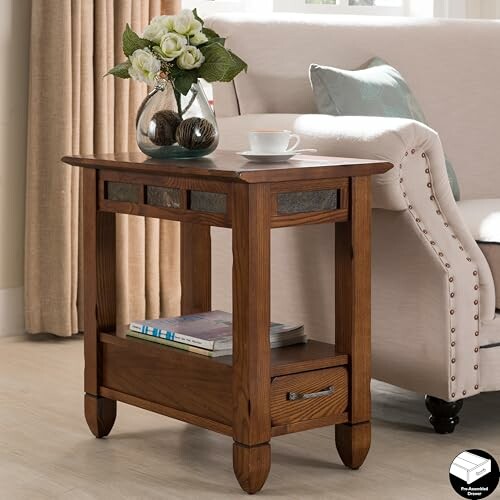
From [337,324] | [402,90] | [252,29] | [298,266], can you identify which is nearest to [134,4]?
[252,29]

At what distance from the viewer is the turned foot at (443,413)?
244 cm

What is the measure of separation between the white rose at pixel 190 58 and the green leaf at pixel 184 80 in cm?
2

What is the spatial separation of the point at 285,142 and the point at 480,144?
1.10m

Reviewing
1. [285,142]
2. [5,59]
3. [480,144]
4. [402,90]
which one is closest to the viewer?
[285,142]

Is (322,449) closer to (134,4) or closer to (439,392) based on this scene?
(439,392)

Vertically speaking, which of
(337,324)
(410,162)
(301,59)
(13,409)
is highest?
(301,59)

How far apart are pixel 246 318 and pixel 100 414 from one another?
56cm

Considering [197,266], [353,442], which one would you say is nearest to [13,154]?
[197,266]

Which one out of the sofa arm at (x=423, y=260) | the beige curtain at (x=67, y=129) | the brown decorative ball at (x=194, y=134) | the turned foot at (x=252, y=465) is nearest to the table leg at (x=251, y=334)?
the turned foot at (x=252, y=465)

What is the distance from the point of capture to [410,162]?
7.68 feet

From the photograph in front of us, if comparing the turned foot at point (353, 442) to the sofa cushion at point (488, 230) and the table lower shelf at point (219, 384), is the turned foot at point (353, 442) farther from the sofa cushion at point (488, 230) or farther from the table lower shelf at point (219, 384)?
the sofa cushion at point (488, 230)

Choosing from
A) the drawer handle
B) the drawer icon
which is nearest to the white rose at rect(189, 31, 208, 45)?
the drawer handle

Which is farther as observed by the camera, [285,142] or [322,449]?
[322,449]

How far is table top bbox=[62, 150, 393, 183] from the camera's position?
6.64ft
